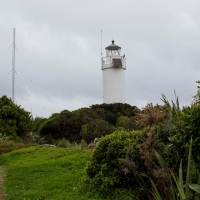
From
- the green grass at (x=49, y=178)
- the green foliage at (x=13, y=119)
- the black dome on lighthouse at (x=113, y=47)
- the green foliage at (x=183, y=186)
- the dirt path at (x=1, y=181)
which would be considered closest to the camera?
the green foliage at (x=183, y=186)

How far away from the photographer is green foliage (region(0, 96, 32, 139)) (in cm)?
2150

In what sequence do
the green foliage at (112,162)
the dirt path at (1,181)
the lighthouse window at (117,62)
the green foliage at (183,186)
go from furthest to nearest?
the lighthouse window at (117,62)
the dirt path at (1,181)
the green foliage at (112,162)
the green foliage at (183,186)

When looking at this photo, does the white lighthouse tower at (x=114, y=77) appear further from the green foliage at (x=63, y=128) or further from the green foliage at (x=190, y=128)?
the green foliage at (x=190, y=128)

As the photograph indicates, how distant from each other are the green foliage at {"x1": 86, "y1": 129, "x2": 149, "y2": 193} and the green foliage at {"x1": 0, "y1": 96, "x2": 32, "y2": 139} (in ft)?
46.3

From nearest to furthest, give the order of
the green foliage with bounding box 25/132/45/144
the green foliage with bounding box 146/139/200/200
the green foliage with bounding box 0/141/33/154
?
the green foliage with bounding box 146/139/200/200 → the green foliage with bounding box 0/141/33/154 → the green foliage with bounding box 25/132/45/144

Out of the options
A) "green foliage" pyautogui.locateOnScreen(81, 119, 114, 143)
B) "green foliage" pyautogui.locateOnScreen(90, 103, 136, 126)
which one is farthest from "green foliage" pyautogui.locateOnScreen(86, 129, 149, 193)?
"green foliage" pyautogui.locateOnScreen(90, 103, 136, 126)

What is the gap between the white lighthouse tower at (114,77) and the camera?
34.4 meters

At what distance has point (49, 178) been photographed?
9.72 m

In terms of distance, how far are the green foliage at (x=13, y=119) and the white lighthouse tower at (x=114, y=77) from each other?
12.8 metres

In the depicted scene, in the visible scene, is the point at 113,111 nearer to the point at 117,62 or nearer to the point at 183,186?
the point at 117,62

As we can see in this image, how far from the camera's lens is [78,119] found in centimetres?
2570

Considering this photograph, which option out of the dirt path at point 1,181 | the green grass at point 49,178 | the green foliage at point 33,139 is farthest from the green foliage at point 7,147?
the green foliage at point 33,139

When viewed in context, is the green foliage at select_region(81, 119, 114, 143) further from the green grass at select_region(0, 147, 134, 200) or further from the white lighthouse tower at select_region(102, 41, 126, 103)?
the white lighthouse tower at select_region(102, 41, 126, 103)

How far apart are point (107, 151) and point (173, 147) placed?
1525mm
